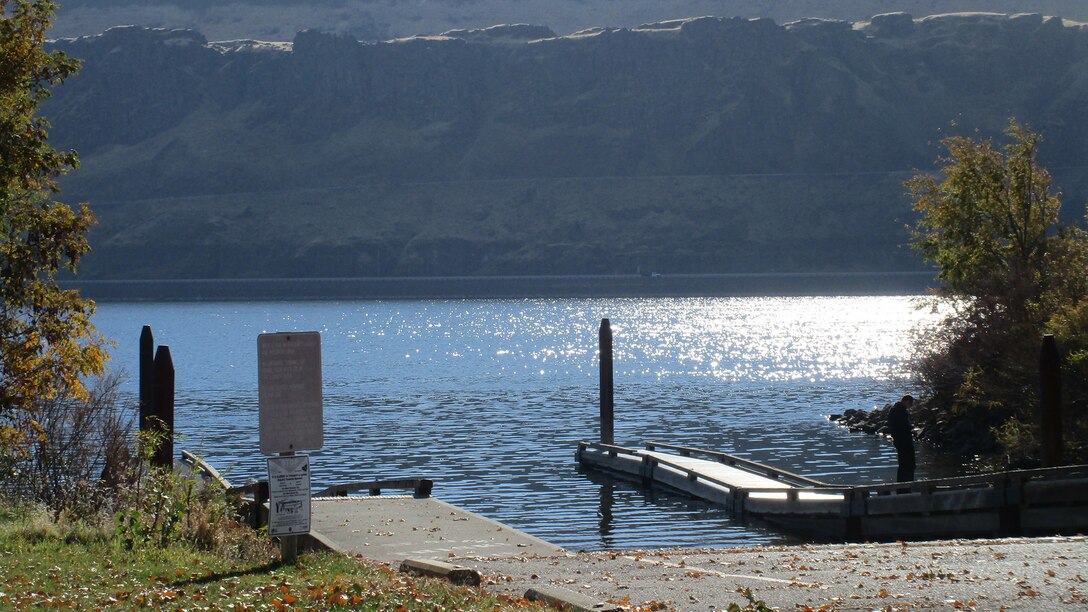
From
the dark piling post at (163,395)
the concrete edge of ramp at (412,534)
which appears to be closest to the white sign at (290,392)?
the concrete edge of ramp at (412,534)

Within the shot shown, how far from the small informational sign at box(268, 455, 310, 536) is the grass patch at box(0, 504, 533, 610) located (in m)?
0.43

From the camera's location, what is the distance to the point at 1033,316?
105ft

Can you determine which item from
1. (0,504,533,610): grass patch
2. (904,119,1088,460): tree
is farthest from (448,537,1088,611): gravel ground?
(904,119,1088,460): tree

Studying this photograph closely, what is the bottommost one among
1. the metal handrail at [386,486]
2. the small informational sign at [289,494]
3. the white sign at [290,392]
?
the metal handrail at [386,486]

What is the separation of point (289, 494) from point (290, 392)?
1054 mm

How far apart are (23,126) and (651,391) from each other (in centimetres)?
5263

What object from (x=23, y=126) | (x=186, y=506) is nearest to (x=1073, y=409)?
(x=186, y=506)

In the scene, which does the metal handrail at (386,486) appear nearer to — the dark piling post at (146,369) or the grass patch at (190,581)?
the dark piling post at (146,369)

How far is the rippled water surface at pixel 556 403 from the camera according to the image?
3162 centimetres

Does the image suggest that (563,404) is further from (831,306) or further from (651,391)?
(831,306)

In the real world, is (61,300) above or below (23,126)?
below

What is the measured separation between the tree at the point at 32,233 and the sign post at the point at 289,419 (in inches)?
174

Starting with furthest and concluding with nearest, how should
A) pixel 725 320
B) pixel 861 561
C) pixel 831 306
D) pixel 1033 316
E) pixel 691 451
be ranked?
pixel 831 306, pixel 725 320, pixel 691 451, pixel 1033 316, pixel 861 561

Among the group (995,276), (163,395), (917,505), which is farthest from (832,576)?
(995,276)
